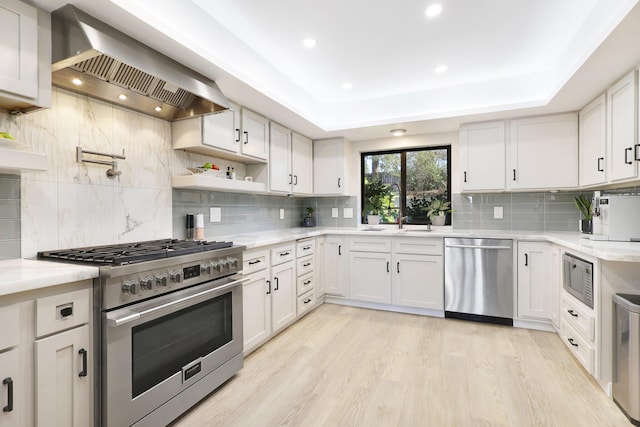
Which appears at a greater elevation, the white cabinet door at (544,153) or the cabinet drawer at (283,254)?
the white cabinet door at (544,153)


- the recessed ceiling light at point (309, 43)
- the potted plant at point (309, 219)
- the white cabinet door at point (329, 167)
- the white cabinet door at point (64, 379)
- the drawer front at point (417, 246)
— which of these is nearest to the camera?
the white cabinet door at point (64, 379)

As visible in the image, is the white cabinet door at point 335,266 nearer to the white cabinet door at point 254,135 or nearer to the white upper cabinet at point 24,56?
the white cabinet door at point 254,135

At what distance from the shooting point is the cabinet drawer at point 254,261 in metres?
2.53

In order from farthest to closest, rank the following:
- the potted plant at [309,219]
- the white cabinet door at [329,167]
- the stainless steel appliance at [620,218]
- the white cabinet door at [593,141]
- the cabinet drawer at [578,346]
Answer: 1. the potted plant at [309,219]
2. the white cabinet door at [329,167]
3. the white cabinet door at [593,141]
4. the stainless steel appliance at [620,218]
5. the cabinet drawer at [578,346]

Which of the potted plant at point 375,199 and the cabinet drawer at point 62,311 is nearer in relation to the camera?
the cabinet drawer at point 62,311

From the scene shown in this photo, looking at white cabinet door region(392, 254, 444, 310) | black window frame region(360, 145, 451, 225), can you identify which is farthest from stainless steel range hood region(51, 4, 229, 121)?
black window frame region(360, 145, 451, 225)

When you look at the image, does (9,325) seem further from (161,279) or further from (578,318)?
(578,318)

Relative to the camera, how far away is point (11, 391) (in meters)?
1.22

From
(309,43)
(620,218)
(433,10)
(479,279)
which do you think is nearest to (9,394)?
(309,43)

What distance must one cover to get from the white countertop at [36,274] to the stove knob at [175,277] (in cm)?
38

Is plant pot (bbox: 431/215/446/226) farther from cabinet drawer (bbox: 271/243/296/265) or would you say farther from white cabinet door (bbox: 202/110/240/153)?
white cabinet door (bbox: 202/110/240/153)

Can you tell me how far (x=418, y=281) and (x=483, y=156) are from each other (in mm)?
1559

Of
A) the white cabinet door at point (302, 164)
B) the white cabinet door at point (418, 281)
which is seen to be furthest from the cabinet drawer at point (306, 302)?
the white cabinet door at point (302, 164)

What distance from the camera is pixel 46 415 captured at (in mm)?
1319
